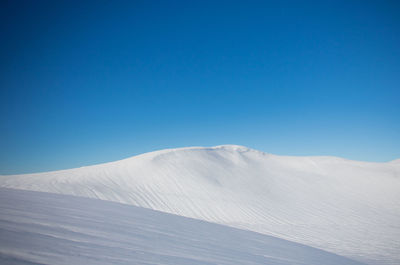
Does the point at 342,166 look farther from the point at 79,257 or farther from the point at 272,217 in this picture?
the point at 79,257

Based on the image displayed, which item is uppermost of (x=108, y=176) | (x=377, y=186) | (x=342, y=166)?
(x=342, y=166)

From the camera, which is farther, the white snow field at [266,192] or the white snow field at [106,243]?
the white snow field at [266,192]

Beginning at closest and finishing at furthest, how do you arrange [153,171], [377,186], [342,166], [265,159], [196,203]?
[196,203]
[153,171]
[377,186]
[342,166]
[265,159]

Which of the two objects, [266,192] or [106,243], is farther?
[266,192]

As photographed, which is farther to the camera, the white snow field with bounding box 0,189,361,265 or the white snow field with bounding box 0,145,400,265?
the white snow field with bounding box 0,145,400,265

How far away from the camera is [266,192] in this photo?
15.5m

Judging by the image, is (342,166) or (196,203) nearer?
(196,203)

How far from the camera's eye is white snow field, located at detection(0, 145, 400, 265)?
29.6 ft

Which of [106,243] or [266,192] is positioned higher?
[106,243]

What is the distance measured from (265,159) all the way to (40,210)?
2448 cm

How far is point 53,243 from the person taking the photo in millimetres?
1745

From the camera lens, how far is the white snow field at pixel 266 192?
9.03 meters

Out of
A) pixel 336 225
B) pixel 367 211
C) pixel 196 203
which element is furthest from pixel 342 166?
pixel 196 203

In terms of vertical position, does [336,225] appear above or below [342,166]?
below
